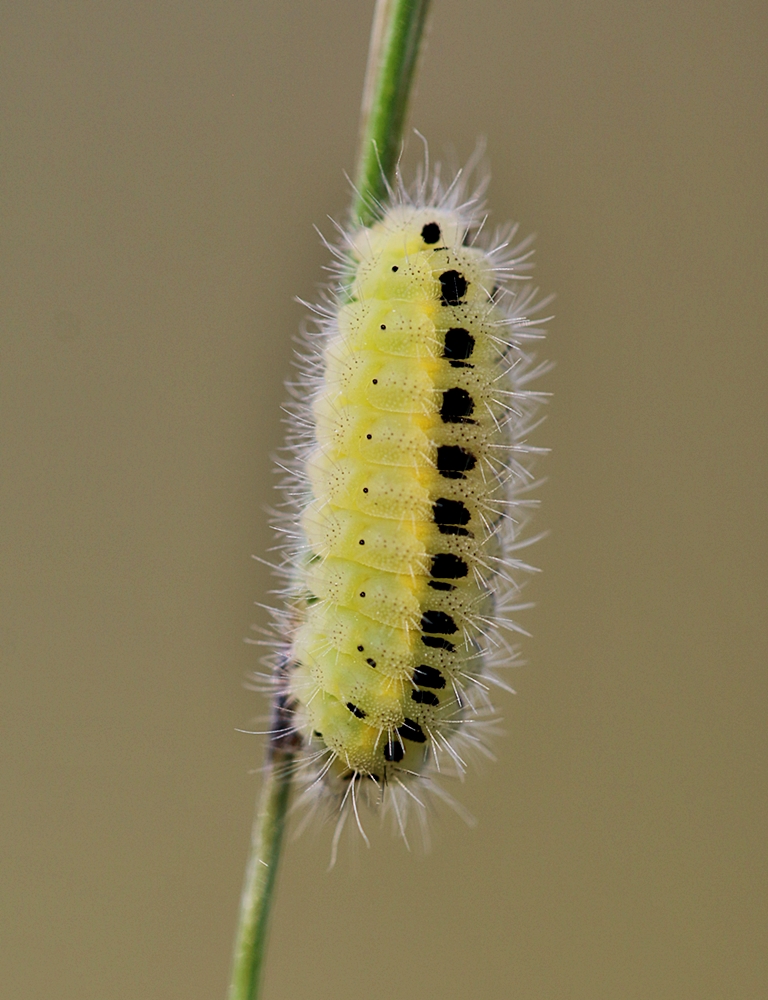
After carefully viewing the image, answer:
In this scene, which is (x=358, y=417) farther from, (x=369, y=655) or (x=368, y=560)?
(x=369, y=655)

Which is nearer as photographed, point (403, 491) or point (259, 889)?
point (259, 889)

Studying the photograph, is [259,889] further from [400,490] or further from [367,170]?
[367,170]

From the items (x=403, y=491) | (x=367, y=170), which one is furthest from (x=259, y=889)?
(x=367, y=170)

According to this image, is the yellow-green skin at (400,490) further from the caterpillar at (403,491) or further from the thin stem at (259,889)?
the thin stem at (259,889)

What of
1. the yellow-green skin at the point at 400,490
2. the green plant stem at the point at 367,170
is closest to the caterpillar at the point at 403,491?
the yellow-green skin at the point at 400,490

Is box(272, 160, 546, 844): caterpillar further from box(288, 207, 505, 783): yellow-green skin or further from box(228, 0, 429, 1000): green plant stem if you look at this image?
box(228, 0, 429, 1000): green plant stem

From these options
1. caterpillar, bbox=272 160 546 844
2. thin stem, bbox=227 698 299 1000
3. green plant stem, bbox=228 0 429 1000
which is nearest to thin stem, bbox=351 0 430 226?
green plant stem, bbox=228 0 429 1000
